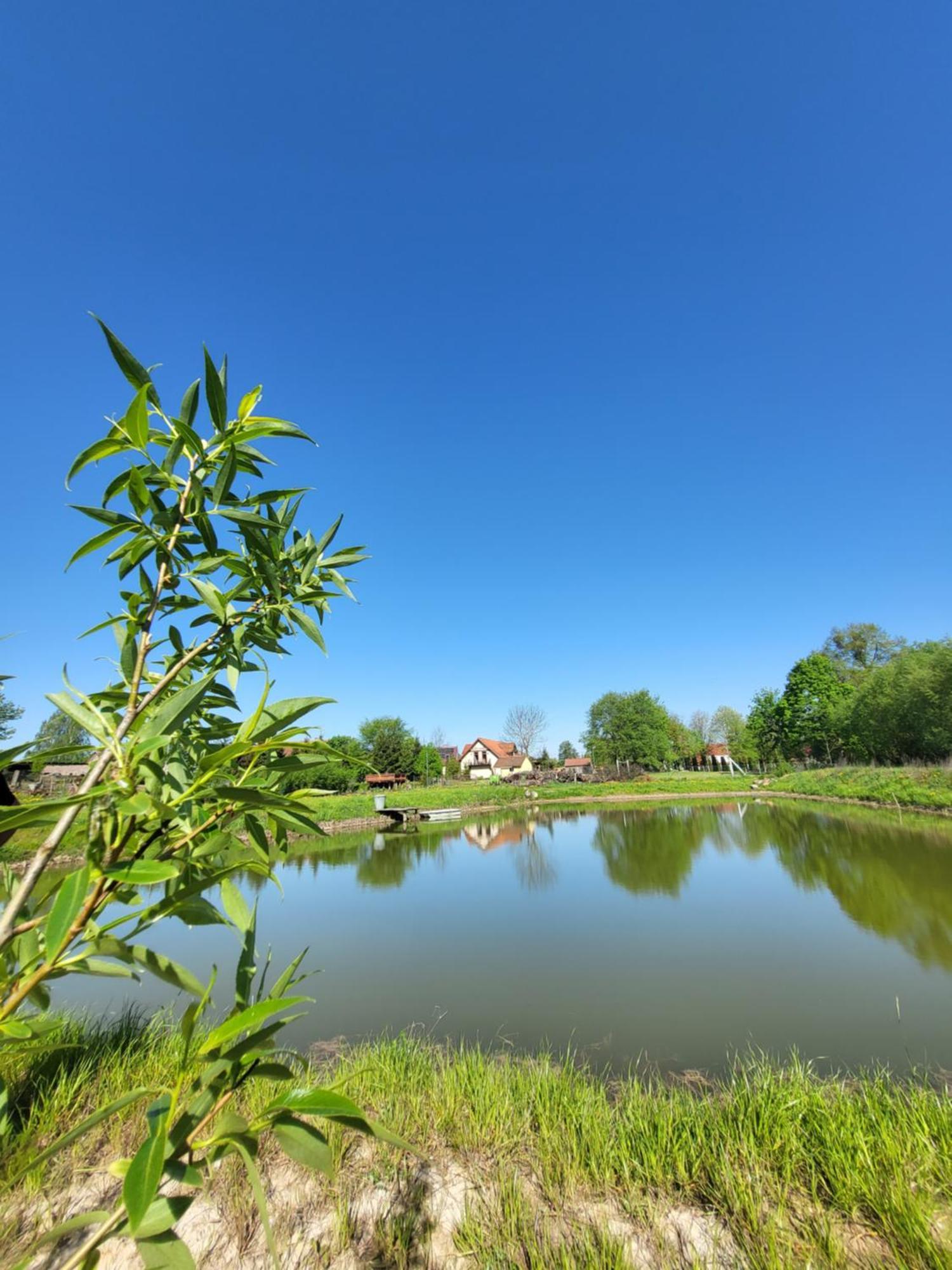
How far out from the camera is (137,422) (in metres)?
0.67

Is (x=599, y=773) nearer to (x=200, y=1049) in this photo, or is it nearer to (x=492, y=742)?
(x=492, y=742)

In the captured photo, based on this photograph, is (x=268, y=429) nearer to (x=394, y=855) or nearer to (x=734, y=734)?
(x=394, y=855)

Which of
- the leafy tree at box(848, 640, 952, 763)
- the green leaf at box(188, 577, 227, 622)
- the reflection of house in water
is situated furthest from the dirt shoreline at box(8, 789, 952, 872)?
the green leaf at box(188, 577, 227, 622)

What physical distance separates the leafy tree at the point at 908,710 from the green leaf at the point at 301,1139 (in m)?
26.4

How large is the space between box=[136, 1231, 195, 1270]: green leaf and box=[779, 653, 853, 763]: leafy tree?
36466 millimetres

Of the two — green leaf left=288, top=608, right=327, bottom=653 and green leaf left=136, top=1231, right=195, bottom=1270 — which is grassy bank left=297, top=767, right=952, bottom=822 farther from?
green leaf left=136, top=1231, right=195, bottom=1270

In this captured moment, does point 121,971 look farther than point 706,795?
No

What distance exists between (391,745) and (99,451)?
39688 mm

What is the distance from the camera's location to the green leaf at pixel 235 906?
0.64 metres

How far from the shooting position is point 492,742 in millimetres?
52125

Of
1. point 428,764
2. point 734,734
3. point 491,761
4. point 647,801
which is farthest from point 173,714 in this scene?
point 734,734

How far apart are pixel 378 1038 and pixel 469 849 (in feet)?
39.8

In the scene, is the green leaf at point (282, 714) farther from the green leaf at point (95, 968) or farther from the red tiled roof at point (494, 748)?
the red tiled roof at point (494, 748)

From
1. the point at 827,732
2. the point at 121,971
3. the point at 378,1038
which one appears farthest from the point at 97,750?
the point at 827,732
